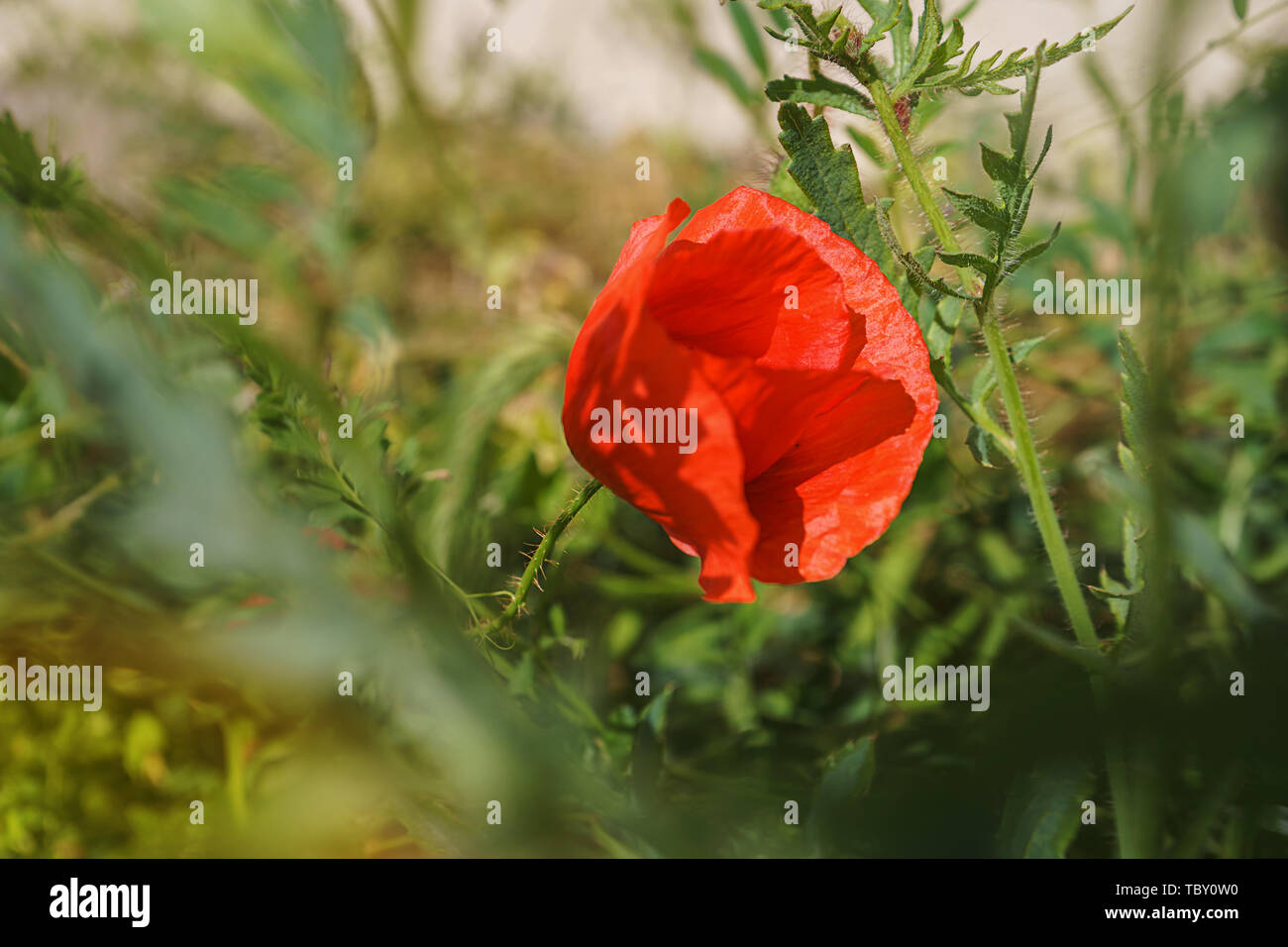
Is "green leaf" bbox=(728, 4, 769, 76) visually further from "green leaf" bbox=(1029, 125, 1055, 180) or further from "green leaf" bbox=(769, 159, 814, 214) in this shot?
"green leaf" bbox=(1029, 125, 1055, 180)

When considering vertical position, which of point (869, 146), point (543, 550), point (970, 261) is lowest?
point (543, 550)

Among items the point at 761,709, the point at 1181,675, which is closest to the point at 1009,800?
the point at 1181,675

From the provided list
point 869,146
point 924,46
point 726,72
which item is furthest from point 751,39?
point 924,46
